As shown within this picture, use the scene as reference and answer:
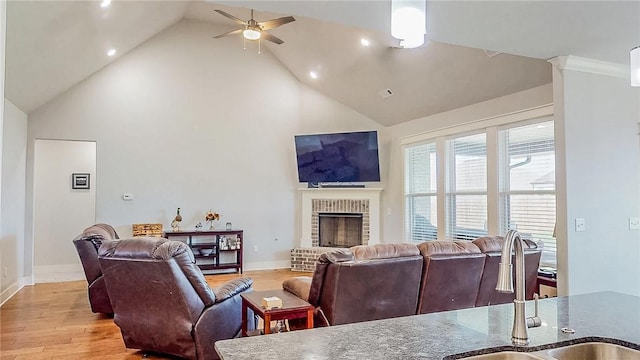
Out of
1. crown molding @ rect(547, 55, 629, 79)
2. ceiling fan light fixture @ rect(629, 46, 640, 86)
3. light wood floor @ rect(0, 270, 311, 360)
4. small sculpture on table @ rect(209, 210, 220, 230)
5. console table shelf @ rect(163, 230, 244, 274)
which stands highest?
crown molding @ rect(547, 55, 629, 79)

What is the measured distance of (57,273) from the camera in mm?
7453

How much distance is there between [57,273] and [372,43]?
21.0 ft

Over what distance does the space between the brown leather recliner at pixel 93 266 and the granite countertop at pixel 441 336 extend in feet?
12.3

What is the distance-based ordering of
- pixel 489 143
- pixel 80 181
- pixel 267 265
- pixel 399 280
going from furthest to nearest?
pixel 267 265 → pixel 80 181 → pixel 489 143 → pixel 399 280

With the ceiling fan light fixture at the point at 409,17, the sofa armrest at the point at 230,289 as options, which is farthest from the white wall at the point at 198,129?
the ceiling fan light fixture at the point at 409,17

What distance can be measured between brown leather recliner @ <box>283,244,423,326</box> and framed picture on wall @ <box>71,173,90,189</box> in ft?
20.6

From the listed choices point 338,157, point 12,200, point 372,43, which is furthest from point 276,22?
point 12,200

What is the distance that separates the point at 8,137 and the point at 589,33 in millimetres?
6553

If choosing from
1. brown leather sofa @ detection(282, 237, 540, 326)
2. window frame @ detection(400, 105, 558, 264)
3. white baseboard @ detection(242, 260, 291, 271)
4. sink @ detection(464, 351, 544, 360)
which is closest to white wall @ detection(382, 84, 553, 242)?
window frame @ detection(400, 105, 558, 264)

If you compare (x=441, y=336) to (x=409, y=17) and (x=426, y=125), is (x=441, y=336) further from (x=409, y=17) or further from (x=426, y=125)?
(x=426, y=125)

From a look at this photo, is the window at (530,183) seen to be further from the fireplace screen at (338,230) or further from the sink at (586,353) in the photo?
the sink at (586,353)

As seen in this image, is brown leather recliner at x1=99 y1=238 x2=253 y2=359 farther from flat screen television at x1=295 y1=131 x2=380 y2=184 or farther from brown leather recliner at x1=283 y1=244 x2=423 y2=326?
flat screen television at x1=295 y1=131 x2=380 y2=184

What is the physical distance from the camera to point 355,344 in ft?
4.50

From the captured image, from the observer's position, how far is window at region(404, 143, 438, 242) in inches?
272
